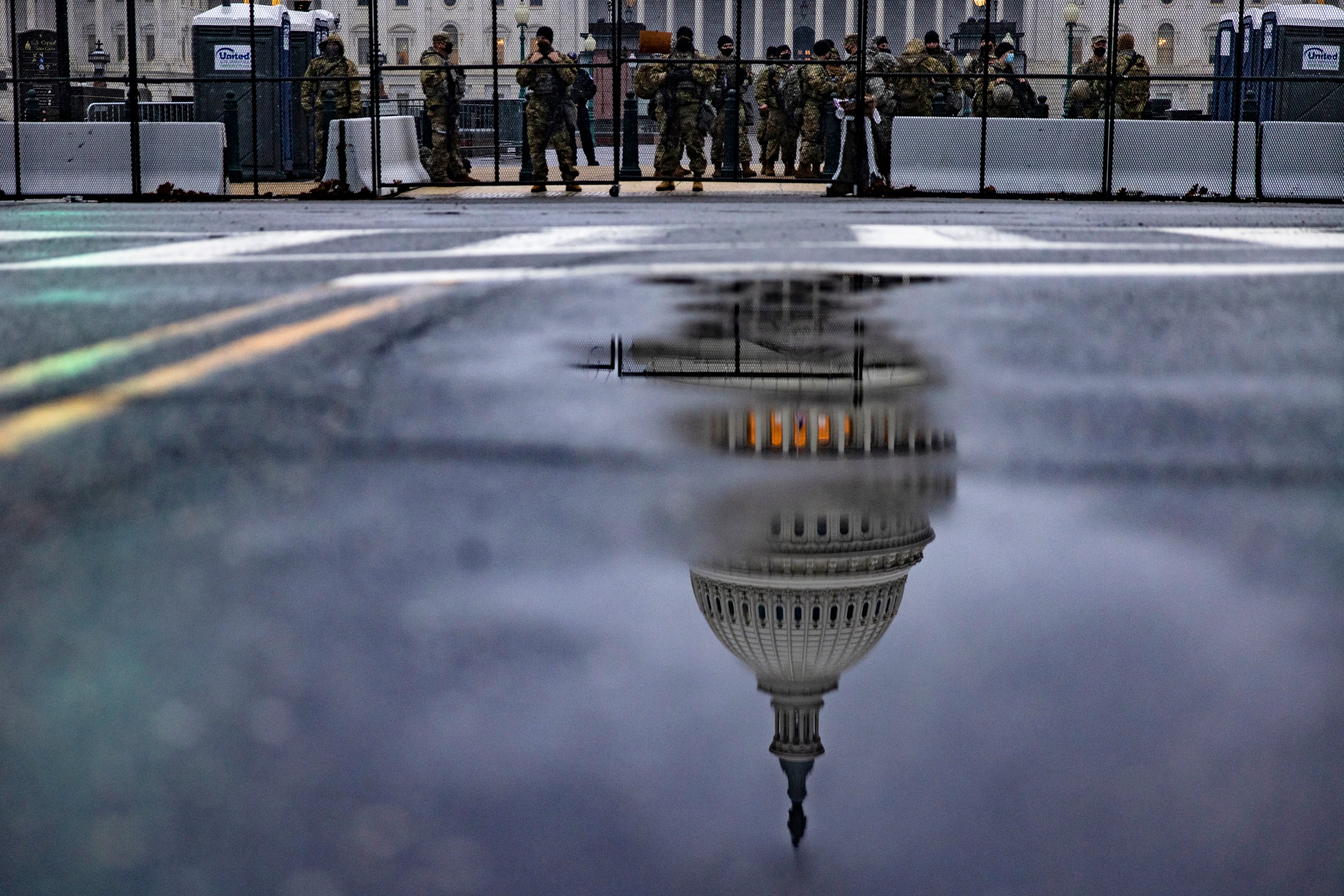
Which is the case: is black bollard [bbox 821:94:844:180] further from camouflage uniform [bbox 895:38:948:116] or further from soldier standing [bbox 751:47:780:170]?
camouflage uniform [bbox 895:38:948:116]

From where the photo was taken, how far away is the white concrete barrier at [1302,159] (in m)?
21.6

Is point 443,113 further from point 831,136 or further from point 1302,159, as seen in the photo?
point 1302,159

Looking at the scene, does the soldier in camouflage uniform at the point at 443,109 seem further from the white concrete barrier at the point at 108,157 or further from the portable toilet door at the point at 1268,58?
the portable toilet door at the point at 1268,58

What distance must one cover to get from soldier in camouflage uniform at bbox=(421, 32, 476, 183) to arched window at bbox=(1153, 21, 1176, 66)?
71.9ft

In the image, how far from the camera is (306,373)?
4762mm

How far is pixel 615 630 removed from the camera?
1975 millimetres

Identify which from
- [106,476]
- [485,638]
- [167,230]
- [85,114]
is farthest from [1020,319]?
[85,114]

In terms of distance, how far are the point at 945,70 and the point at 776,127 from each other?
4935 millimetres

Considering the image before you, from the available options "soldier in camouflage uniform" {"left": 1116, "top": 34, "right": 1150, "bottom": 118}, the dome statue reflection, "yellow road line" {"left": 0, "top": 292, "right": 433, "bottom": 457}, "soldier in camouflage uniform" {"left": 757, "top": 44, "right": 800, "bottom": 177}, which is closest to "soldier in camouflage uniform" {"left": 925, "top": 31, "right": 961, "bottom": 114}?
"soldier in camouflage uniform" {"left": 1116, "top": 34, "right": 1150, "bottom": 118}

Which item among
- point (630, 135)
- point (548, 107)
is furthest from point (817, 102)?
point (548, 107)

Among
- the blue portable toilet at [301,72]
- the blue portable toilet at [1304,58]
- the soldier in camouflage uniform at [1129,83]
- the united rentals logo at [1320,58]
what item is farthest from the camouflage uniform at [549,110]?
the united rentals logo at [1320,58]

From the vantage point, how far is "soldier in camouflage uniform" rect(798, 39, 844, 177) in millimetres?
25423

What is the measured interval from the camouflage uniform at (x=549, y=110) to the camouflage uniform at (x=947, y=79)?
5.07m

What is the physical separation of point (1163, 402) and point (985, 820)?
10.0 feet
